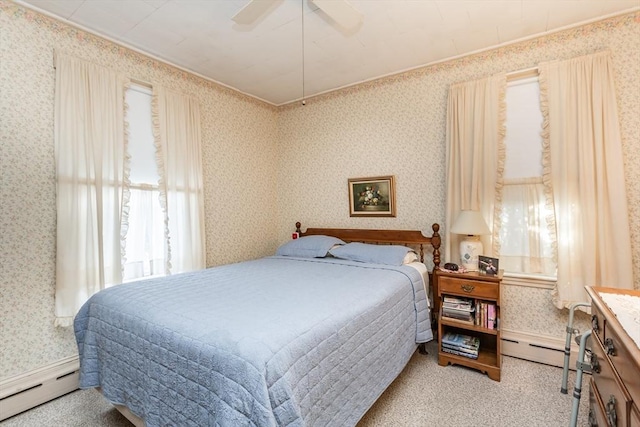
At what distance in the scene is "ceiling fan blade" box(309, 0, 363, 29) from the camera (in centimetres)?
179

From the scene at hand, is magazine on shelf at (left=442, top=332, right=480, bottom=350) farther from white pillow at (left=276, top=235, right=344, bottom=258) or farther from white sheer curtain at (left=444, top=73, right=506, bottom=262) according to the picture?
white pillow at (left=276, top=235, right=344, bottom=258)

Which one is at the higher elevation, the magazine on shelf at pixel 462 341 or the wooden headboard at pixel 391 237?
the wooden headboard at pixel 391 237

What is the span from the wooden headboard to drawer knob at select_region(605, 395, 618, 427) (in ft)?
5.81

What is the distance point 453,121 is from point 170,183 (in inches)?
110

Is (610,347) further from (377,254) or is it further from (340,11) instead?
(340,11)

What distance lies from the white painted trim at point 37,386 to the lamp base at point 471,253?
128 inches

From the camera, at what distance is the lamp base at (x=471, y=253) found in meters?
2.57

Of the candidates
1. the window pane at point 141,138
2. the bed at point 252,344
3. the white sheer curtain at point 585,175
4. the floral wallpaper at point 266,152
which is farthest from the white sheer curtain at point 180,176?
the white sheer curtain at point 585,175

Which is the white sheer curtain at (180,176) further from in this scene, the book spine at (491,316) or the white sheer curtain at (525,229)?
the white sheer curtain at (525,229)

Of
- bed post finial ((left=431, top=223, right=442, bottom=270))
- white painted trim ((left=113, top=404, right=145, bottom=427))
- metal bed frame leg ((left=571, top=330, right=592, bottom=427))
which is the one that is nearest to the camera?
metal bed frame leg ((left=571, top=330, right=592, bottom=427))

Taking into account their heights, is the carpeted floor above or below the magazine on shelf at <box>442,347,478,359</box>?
below

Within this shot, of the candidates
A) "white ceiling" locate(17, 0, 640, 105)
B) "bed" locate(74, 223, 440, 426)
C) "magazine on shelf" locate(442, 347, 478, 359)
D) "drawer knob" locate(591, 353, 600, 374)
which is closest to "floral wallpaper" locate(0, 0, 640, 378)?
"white ceiling" locate(17, 0, 640, 105)

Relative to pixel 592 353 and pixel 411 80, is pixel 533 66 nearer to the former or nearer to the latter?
pixel 411 80

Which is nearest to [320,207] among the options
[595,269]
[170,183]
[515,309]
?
[170,183]
